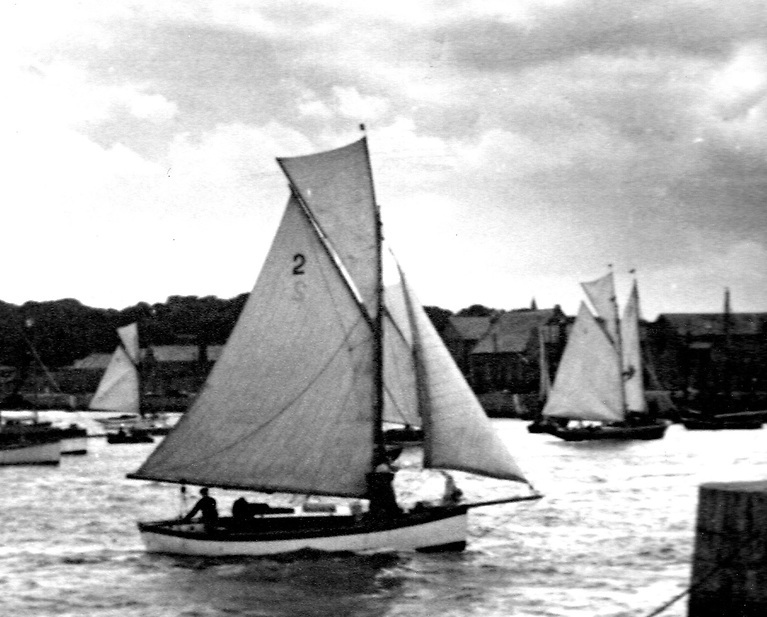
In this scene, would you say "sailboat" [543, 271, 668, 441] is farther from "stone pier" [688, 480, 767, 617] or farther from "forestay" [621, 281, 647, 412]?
"stone pier" [688, 480, 767, 617]

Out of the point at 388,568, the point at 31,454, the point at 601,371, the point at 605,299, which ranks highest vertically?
the point at 605,299

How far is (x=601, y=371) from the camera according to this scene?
9050cm

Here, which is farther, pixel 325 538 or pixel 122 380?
pixel 122 380

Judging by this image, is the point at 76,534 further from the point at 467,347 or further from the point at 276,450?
the point at 467,347

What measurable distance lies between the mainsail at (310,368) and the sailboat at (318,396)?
27 millimetres

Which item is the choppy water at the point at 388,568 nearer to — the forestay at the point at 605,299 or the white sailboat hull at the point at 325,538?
the white sailboat hull at the point at 325,538

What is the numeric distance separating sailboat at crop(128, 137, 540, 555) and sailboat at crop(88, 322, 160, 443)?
74881mm

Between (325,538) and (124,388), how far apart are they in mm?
90869

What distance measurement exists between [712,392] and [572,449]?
78585mm

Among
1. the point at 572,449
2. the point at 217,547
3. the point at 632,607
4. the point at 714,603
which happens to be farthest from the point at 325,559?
the point at 572,449

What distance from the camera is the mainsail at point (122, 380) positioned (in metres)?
113

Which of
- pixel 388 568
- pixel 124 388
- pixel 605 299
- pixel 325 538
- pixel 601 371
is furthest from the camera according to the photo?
pixel 124 388

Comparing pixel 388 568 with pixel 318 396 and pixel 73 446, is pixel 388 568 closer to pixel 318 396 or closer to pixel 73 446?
pixel 318 396

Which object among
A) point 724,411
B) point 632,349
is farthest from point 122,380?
point 724,411
